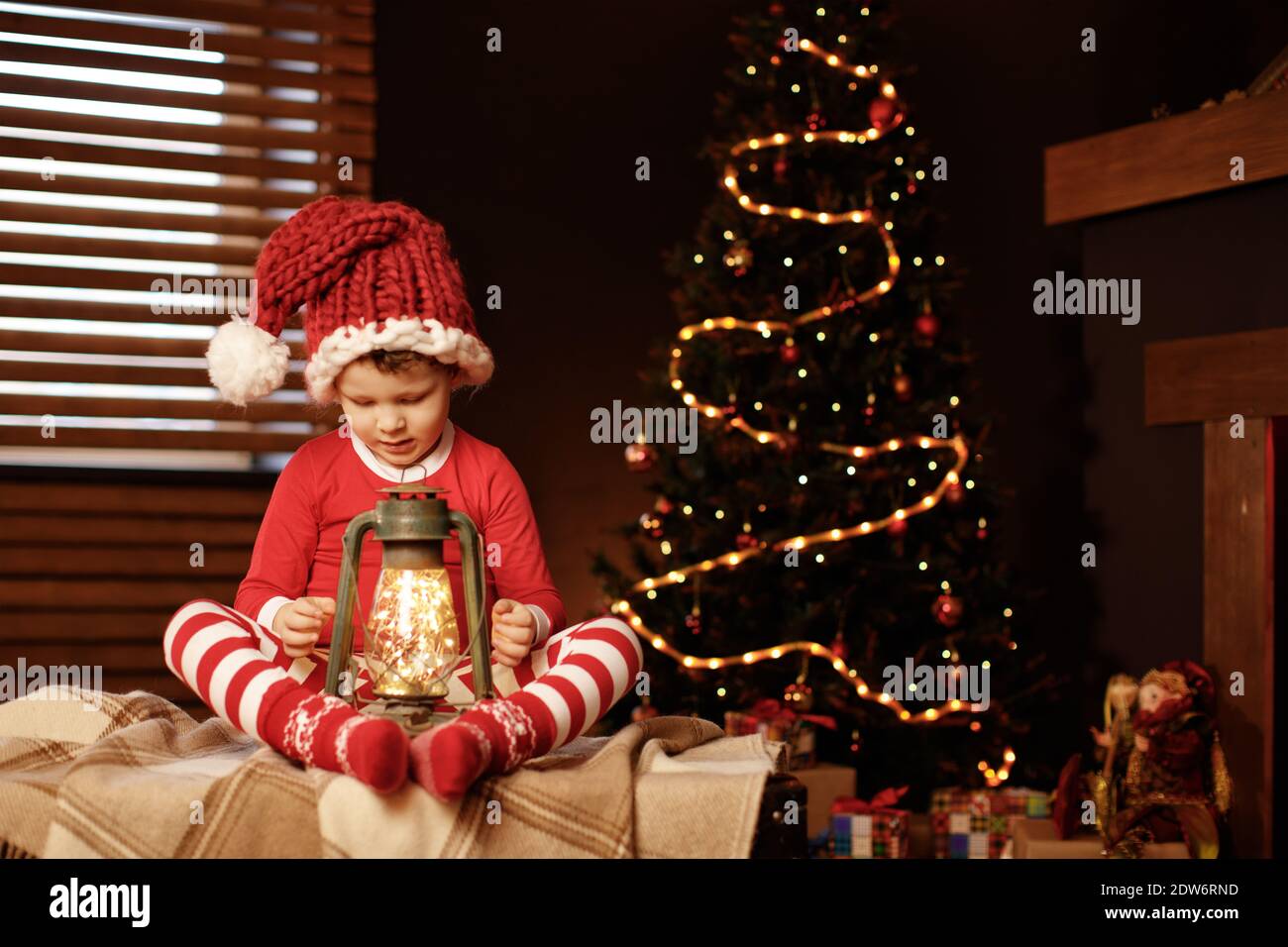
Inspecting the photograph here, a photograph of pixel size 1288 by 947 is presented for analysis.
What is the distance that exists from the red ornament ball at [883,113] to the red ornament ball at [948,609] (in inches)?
49.6

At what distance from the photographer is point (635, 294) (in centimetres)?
454

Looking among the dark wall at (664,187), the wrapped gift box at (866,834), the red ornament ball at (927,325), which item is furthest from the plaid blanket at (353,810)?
the dark wall at (664,187)

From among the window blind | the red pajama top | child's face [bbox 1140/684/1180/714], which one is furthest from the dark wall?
the red pajama top

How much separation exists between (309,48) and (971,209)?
2.23 m

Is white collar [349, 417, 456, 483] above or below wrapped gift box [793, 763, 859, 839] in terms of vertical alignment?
above

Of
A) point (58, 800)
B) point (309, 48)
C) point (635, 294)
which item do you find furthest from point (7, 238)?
point (58, 800)

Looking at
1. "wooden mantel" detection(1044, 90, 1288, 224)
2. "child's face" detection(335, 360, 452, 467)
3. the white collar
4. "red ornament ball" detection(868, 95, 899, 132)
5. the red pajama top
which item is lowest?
the red pajama top

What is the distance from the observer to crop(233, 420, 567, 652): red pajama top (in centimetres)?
175

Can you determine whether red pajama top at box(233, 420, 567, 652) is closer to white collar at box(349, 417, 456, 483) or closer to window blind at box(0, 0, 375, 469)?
white collar at box(349, 417, 456, 483)

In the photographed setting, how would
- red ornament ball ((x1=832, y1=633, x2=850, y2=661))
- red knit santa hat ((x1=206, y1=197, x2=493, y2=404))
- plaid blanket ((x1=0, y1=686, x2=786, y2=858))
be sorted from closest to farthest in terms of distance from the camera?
1. plaid blanket ((x1=0, y1=686, x2=786, y2=858))
2. red knit santa hat ((x1=206, y1=197, x2=493, y2=404))
3. red ornament ball ((x1=832, y1=633, x2=850, y2=661))

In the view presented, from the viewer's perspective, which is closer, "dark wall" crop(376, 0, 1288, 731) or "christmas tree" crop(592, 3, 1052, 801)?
"christmas tree" crop(592, 3, 1052, 801)

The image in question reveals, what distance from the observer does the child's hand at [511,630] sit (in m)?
1.65

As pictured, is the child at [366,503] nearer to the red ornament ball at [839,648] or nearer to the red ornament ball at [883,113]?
the red ornament ball at [839,648]

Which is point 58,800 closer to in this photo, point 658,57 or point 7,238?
point 7,238
